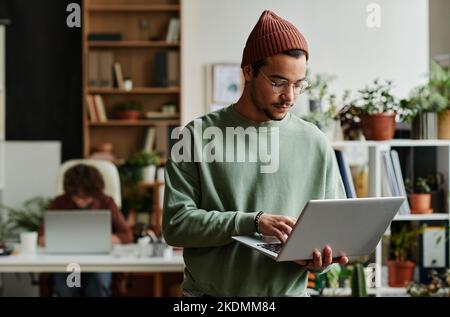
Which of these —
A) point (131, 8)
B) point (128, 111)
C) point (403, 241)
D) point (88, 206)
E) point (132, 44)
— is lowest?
point (403, 241)

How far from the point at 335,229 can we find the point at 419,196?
1850 millimetres

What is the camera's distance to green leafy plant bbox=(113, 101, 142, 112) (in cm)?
495

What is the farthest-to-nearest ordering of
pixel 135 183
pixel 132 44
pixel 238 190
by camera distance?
1. pixel 132 44
2. pixel 135 183
3. pixel 238 190

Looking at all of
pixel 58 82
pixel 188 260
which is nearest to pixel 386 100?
pixel 188 260

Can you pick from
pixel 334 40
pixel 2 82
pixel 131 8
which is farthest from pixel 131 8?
pixel 334 40

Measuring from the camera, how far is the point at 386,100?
304cm

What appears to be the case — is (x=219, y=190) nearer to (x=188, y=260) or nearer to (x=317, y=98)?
(x=188, y=260)

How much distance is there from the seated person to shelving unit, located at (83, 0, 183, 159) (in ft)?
4.07

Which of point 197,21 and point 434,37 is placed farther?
point 197,21

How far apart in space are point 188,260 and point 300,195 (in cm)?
26

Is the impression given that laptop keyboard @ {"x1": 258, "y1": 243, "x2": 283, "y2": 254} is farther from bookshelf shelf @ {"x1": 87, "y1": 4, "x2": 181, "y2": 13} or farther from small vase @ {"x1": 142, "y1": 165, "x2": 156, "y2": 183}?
bookshelf shelf @ {"x1": 87, "y1": 4, "x2": 181, "y2": 13}

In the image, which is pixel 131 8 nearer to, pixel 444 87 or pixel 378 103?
pixel 378 103

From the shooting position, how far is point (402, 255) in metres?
3.21

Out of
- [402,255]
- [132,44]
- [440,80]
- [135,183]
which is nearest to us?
[440,80]
